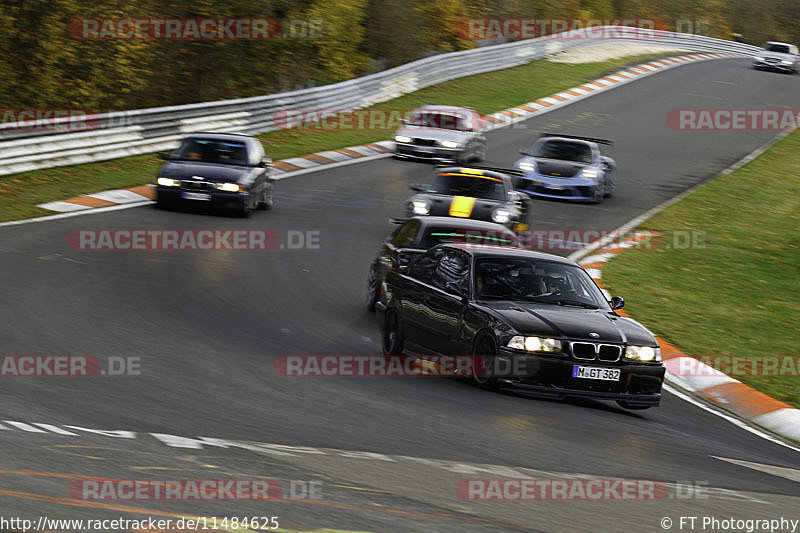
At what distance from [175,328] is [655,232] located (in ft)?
41.4

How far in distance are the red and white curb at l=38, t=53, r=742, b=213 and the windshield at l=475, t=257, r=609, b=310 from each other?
1045 cm

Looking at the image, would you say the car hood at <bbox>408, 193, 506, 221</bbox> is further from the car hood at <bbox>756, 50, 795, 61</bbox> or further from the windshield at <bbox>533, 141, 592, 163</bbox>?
the car hood at <bbox>756, 50, 795, 61</bbox>

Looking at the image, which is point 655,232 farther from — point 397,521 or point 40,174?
point 397,521

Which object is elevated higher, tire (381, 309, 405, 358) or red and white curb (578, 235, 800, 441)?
tire (381, 309, 405, 358)

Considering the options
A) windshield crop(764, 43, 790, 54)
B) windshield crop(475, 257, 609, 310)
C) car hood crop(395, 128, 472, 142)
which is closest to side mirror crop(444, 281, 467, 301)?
windshield crop(475, 257, 609, 310)

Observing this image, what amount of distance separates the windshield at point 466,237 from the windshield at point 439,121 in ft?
52.4

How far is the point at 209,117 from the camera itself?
95.9ft

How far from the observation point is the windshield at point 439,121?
30.7m

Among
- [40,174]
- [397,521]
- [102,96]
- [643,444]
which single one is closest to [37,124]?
[40,174]

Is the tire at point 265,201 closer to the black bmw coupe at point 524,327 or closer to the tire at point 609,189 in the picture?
the tire at point 609,189

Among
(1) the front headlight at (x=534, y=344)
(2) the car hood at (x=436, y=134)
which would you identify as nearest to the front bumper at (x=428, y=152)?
(2) the car hood at (x=436, y=134)

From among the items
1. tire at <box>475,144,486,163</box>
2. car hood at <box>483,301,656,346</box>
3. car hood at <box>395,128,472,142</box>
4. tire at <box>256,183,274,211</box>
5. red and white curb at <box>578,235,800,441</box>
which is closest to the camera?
car hood at <box>483,301,656,346</box>

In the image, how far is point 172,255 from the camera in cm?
1706

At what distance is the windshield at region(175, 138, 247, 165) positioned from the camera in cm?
2167
